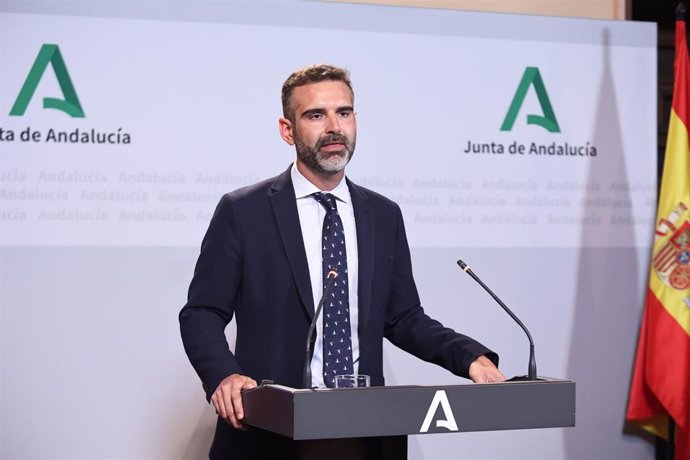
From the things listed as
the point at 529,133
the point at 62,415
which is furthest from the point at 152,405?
the point at 529,133

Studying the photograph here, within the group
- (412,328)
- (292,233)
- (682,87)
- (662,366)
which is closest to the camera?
(292,233)

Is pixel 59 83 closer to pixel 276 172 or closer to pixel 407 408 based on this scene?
pixel 276 172

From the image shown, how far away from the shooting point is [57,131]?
400cm

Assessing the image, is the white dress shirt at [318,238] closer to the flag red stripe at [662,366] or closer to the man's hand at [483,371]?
the man's hand at [483,371]

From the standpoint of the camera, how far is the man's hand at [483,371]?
2516 millimetres

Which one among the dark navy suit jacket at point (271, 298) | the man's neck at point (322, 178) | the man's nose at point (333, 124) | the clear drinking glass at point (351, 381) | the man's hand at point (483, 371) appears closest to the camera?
the clear drinking glass at point (351, 381)

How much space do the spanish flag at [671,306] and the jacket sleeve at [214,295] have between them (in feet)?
8.09

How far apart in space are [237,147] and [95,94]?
0.63 metres

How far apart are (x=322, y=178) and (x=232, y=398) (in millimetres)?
855

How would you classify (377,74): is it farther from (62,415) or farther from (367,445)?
(367,445)

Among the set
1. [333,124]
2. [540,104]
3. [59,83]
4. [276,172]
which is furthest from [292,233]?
[540,104]

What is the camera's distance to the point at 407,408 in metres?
2.10

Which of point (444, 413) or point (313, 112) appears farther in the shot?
point (313, 112)

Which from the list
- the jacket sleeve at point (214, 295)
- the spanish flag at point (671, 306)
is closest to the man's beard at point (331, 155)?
the jacket sleeve at point (214, 295)
